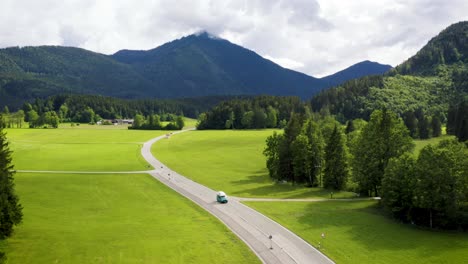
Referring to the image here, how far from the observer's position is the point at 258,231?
148 feet

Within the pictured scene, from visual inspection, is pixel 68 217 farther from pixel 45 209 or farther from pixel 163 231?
pixel 163 231

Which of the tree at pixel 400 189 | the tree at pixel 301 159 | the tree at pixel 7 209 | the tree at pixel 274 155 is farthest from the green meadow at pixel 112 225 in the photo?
the tree at pixel 301 159

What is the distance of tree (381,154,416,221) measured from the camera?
51812mm

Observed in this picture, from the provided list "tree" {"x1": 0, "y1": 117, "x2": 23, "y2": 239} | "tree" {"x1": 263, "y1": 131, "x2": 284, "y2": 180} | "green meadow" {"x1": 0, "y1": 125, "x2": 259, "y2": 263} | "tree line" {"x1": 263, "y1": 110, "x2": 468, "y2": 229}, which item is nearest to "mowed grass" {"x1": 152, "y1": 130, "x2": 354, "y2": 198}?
"tree" {"x1": 263, "y1": 131, "x2": 284, "y2": 180}

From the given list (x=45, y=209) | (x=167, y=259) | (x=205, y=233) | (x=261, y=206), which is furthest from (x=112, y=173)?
(x=167, y=259)

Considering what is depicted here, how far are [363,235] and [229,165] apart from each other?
6083 centimetres

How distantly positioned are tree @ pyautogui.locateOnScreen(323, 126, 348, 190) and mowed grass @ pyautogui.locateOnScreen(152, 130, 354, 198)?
284 centimetres

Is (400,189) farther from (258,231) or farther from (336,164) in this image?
(258,231)

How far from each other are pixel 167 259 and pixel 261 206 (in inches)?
943

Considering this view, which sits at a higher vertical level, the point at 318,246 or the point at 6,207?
the point at 6,207

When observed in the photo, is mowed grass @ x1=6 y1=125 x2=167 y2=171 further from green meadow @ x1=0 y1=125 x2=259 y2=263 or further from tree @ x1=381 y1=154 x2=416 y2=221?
tree @ x1=381 y1=154 x2=416 y2=221

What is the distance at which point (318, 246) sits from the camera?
40.0m

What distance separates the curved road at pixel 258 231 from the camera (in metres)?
37.3

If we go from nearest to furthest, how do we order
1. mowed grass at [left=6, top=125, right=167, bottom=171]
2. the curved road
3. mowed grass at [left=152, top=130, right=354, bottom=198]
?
the curved road → mowed grass at [left=152, top=130, right=354, bottom=198] → mowed grass at [left=6, top=125, right=167, bottom=171]
